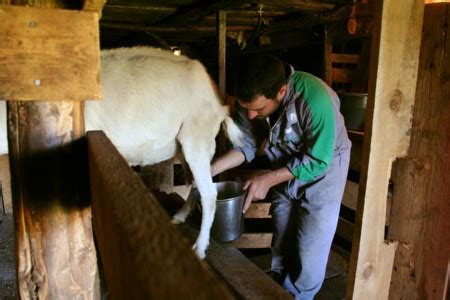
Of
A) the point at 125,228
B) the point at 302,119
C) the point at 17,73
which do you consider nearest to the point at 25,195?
the point at 17,73

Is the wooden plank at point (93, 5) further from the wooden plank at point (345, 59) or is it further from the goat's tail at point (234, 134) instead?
the wooden plank at point (345, 59)

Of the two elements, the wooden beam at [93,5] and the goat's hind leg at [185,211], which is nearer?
the wooden beam at [93,5]

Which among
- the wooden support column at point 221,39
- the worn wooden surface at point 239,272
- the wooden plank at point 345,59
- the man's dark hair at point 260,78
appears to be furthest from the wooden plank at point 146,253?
the wooden plank at point 345,59

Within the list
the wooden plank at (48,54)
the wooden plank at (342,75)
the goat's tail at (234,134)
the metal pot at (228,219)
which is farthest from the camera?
the wooden plank at (342,75)

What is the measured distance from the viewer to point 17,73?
3.42ft

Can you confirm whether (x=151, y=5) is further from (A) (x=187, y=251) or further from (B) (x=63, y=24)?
(A) (x=187, y=251)

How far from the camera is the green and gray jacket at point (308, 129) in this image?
2486mm

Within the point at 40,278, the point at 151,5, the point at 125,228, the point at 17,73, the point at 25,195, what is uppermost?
the point at 151,5

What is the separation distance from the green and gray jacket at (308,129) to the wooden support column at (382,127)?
0.84m

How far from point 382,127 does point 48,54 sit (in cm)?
133

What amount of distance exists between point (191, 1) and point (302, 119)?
2592mm

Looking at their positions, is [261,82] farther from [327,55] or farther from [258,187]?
[327,55]

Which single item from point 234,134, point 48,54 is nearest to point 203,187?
point 234,134

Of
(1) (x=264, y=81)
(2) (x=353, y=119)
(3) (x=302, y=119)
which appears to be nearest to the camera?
(1) (x=264, y=81)
